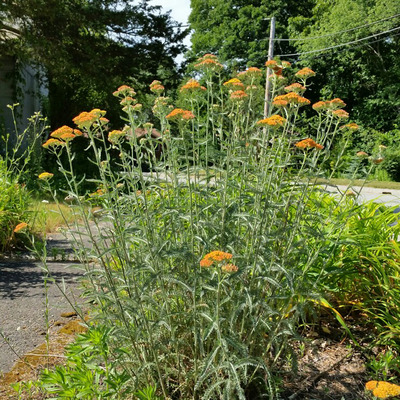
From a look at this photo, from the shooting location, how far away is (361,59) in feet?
65.1

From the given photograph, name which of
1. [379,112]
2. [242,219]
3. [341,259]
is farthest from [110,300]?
[379,112]

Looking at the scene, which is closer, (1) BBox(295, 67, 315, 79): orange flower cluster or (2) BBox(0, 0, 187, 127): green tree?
(1) BBox(295, 67, 315, 79): orange flower cluster

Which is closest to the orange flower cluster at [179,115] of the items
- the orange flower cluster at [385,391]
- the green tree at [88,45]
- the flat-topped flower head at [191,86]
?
the flat-topped flower head at [191,86]

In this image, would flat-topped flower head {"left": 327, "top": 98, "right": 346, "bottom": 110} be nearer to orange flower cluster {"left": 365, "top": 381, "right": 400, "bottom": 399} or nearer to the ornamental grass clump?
the ornamental grass clump

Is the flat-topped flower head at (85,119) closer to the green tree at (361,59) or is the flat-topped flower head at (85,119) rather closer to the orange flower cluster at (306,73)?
the orange flower cluster at (306,73)

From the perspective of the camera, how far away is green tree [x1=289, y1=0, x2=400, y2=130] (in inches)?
707

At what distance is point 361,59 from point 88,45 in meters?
14.4

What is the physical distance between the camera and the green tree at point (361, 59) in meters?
18.0

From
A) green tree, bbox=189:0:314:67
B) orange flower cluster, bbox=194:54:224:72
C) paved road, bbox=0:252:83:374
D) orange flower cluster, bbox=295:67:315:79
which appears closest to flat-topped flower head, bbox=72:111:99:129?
orange flower cluster, bbox=194:54:224:72

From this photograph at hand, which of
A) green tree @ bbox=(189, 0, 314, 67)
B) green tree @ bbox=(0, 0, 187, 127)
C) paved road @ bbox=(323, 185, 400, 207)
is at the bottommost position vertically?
paved road @ bbox=(323, 185, 400, 207)

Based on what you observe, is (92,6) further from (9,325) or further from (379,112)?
(379,112)

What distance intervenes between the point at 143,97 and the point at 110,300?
11.9 meters

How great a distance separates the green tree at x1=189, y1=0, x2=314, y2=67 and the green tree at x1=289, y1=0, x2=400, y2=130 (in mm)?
2781

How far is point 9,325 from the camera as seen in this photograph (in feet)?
9.04
